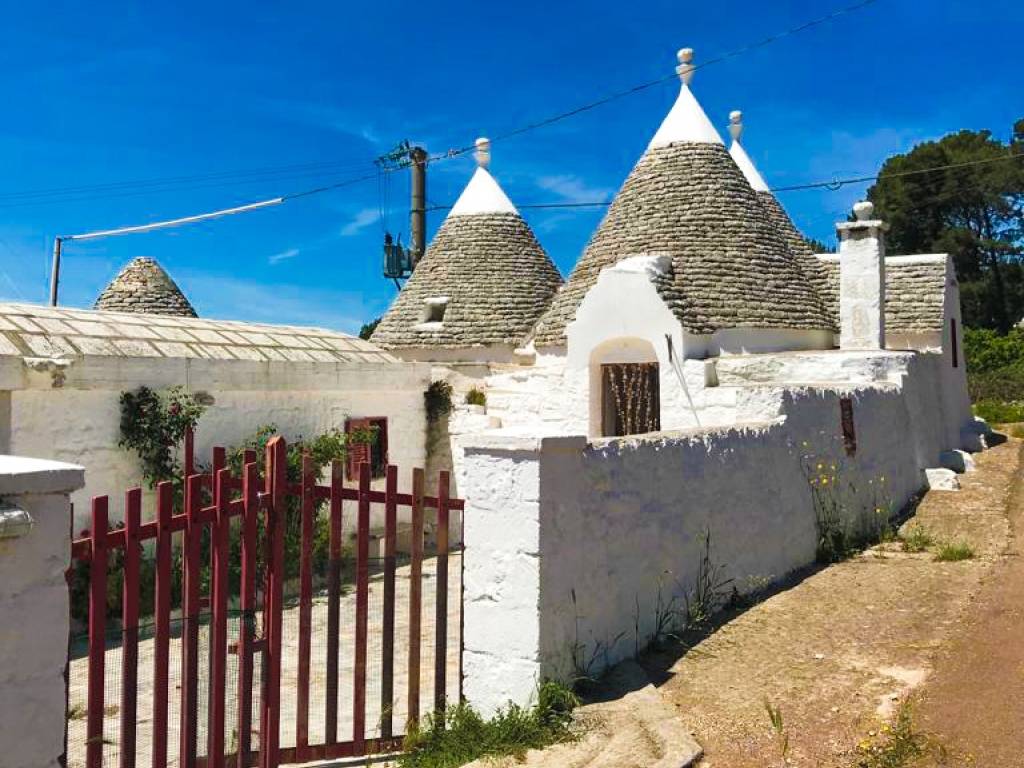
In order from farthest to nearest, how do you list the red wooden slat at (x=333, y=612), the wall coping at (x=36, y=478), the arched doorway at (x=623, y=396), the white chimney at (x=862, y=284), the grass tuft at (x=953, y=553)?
1. the white chimney at (x=862, y=284)
2. the arched doorway at (x=623, y=396)
3. the grass tuft at (x=953, y=553)
4. the red wooden slat at (x=333, y=612)
5. the wall coping at (x=36, y=478)

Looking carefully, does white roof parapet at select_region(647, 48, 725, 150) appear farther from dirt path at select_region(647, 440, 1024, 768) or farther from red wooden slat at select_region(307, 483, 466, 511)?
red wooden slat at select_region(307, 483, 466, 511)

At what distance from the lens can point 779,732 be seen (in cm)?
415

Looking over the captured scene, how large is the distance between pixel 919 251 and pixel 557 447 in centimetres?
3753

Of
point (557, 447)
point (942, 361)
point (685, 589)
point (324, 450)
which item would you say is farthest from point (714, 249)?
point (557, 447)

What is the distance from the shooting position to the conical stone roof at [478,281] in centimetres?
1462

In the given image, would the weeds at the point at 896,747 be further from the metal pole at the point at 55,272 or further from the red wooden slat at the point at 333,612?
the metal pole at the point at 55,272

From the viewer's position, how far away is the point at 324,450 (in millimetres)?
9883

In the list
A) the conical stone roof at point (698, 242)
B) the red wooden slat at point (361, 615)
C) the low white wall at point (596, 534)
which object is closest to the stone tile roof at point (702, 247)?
the conical stone roof at point (698, 242)

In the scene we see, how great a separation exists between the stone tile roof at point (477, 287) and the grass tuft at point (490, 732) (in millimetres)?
10304

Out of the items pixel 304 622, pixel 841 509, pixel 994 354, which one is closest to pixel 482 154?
pixel 841 509

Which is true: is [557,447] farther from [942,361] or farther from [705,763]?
[942,361]

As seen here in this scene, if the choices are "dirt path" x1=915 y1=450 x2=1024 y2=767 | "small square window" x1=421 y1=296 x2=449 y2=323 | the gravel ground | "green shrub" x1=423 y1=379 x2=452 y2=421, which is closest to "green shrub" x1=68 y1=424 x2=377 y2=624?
the gravel ground

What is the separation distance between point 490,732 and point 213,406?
5.92m

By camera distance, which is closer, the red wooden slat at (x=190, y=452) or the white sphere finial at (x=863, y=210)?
the red wooden slat at (x=190, y=452)
